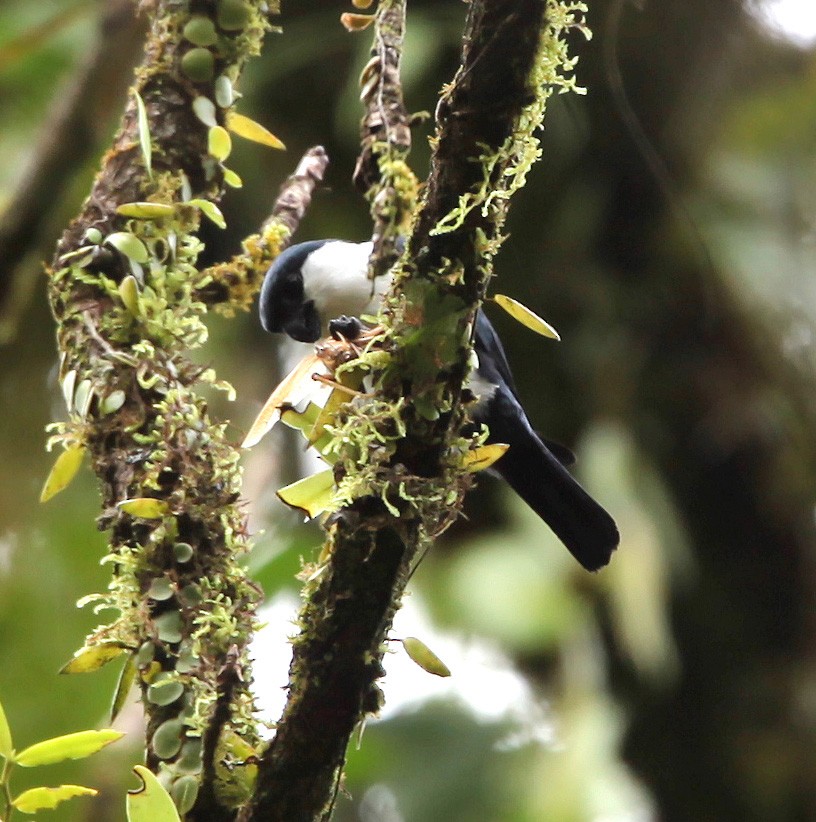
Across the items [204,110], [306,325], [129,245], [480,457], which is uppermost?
[306,325]

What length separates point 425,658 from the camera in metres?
1.30

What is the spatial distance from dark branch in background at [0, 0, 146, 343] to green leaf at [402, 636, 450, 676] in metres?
1.70

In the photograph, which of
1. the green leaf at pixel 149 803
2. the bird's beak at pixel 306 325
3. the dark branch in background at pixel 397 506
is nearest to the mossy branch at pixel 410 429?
the dark branch in background at pixel 397 506

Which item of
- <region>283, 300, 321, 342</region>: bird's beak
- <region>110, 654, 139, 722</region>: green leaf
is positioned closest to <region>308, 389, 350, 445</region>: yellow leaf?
<region>110, 654, 139, 722</region>: green leaf

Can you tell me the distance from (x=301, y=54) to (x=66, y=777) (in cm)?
274

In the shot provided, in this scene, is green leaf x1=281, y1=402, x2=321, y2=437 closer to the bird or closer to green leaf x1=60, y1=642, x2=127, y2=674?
green leaf x1=60, y1=642, x2=127, y2=674

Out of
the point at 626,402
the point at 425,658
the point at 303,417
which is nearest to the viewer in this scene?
the point at 425,658

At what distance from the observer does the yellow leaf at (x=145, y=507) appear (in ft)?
4.42

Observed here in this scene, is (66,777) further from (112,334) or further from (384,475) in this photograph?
(384,475)

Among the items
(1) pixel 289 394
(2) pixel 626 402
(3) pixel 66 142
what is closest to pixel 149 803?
(1) pixel 289 394

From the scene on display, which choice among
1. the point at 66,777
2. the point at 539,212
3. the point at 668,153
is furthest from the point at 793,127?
the point at 66,777

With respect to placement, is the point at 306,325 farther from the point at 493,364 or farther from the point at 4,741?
the point at 4,741

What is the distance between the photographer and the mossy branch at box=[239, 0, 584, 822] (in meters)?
1.12

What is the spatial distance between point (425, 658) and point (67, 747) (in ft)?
1.30
